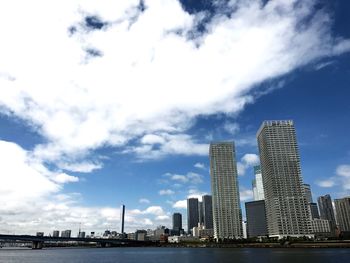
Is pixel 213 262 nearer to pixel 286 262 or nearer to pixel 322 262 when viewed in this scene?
pixel 286 262

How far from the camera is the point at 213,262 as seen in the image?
119 m

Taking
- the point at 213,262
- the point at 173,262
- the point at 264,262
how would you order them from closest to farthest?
the point at 264,262, the point at 213,262, the point at 173,262

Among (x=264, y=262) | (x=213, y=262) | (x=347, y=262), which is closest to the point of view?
(x=347, y=262)

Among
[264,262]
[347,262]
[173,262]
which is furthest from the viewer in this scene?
[173,262]

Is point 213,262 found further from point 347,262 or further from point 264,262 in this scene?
point 347,262

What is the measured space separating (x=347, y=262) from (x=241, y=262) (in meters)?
31.8

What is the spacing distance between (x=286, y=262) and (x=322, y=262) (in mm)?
10458

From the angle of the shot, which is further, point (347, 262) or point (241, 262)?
point (241, 262)

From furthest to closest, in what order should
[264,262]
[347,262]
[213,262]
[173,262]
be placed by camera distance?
[173,262]
[213,262]
[264,262]
[347,262]

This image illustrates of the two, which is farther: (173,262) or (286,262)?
(173,262)

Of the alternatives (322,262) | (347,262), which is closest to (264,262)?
(322,262)

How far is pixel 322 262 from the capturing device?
10319 cm

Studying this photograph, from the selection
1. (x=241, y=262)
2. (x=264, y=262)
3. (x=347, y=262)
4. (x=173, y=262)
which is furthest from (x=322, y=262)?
(x=173, y=262)

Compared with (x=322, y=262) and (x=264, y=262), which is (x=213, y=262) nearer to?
(x=264, y=262)
